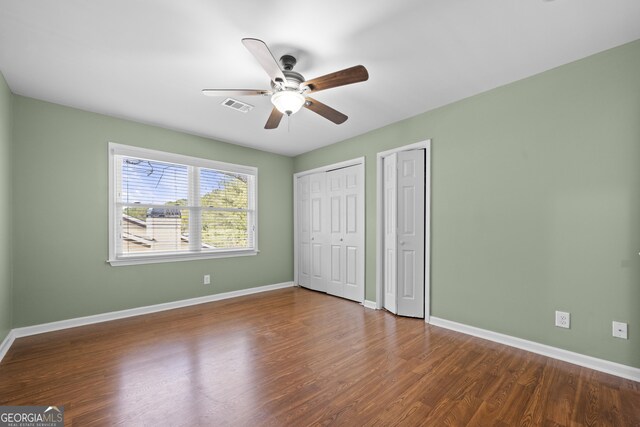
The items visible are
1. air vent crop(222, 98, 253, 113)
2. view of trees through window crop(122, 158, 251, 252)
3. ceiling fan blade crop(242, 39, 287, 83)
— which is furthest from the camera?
view of trees through window crop(122, 158, 251, 252)

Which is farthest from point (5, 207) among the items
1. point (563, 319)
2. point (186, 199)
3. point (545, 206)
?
point (563, 319)

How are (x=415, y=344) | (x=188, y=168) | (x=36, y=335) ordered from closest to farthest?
1. (x=415, y=344)
2. (x=36, y=335)
3. (x=188, y=168)

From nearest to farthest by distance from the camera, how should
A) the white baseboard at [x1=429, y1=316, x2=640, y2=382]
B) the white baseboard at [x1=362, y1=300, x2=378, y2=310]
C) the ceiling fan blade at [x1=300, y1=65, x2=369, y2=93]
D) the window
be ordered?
the ceiling fan blade at [x1=300, y1=65, x2=369, y2=93]
the white baseboard at [x1=429, y1=316, x2=640, y2=382]
the window
the white baseboard at [x1=362, y1=300, x2=378, y2=310]

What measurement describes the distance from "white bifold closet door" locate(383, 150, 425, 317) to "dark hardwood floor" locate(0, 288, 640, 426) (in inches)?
16.6

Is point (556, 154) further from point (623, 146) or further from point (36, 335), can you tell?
point (36, 335)

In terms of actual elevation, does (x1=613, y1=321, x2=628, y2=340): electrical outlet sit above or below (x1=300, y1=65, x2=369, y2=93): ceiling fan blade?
below

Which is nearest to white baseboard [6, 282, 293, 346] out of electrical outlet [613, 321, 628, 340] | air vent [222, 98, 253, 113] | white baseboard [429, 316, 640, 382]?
air vent [222, 98, 253, 113]

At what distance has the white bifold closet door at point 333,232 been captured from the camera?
439 cm

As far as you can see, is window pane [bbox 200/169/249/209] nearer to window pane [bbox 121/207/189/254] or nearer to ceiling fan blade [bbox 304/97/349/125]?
window pane [bbox 121/207/189/254]

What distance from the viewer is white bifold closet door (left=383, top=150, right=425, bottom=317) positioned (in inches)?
140

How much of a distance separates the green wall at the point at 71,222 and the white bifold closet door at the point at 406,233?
286cm

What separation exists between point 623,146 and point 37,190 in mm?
5473

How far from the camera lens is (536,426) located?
5.51 ft

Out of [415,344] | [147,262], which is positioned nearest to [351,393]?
[415,344]
